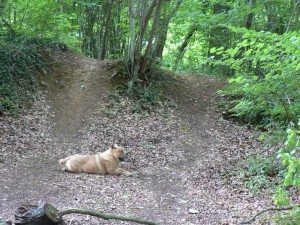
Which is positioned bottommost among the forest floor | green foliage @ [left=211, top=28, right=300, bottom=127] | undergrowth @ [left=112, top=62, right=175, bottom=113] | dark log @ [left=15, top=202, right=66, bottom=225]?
the forest floor

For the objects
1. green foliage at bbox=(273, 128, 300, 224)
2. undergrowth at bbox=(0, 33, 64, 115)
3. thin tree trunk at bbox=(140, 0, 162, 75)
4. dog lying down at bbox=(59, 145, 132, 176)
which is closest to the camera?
green foliage at bbox=(273, 128, 300, 224)

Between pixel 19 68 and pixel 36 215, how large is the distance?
9.74m

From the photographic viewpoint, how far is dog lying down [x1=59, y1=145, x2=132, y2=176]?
8094 mm

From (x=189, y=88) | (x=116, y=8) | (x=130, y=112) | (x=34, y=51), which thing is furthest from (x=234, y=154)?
(x=116, y=8)

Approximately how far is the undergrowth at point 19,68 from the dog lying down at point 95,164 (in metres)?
4.02

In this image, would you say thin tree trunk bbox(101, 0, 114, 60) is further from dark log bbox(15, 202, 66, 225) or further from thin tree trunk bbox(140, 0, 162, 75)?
dark log bbox(15, 202, 66, 225)

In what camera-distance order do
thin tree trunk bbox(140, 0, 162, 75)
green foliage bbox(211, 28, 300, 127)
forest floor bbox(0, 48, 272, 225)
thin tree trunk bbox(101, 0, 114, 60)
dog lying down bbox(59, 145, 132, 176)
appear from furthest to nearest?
thin tree trunk bbox(101, 0, 114, 60), thin tree trunk bbox(140, 0, 162, 75), dog lying down bbox(59, 145, 132, 176), forest floor bbox(0, 48, 272, 225), green foliage bbox(211, 28, 300, 127)

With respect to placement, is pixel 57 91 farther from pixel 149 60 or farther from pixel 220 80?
pixel 220 80

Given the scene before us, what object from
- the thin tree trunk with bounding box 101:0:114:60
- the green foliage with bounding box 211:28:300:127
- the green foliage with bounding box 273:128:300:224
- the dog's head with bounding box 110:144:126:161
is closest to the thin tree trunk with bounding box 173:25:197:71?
the thin tree trunk with bounding box 101:0:114:60

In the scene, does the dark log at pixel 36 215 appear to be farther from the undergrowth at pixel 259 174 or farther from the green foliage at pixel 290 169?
the undergrowth at pixel 259 174

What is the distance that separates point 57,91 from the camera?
13.2 metres

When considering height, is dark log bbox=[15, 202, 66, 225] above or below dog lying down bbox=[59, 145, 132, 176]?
above

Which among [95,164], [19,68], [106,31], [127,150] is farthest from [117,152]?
[106,31]

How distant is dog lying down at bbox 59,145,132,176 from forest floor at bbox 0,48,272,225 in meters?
0.23
